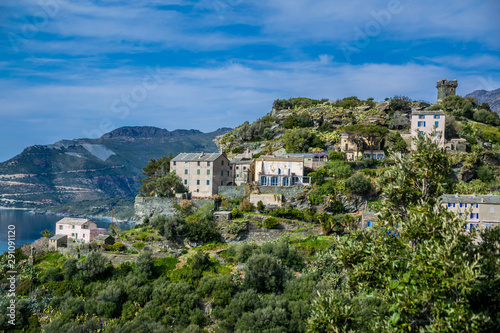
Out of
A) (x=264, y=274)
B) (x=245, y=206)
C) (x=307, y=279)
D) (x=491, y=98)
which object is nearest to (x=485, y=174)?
(x=307, y=279)

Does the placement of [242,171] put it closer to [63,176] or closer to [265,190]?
[265,190]

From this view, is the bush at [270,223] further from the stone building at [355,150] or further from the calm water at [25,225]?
the calm water at [25,225]

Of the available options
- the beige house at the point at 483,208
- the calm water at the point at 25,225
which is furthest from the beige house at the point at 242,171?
the calm water at the point at 25,225

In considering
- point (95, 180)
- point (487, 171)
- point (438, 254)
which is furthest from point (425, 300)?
point (95, 180)

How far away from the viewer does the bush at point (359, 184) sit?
140 ft

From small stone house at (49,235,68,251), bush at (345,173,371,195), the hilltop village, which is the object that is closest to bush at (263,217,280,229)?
the hilltop village

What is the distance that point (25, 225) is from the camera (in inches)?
3952

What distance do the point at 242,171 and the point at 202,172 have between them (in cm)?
568

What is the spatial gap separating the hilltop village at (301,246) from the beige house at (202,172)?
147 mm

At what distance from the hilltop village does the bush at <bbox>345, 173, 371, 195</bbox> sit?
0.17 m

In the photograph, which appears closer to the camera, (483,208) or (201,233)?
(483,208)

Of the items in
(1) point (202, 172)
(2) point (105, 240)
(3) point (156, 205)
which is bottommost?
(2) point (105, 240)

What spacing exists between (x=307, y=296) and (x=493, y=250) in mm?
19737

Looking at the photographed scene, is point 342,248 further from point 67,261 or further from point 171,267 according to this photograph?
point 67,261
